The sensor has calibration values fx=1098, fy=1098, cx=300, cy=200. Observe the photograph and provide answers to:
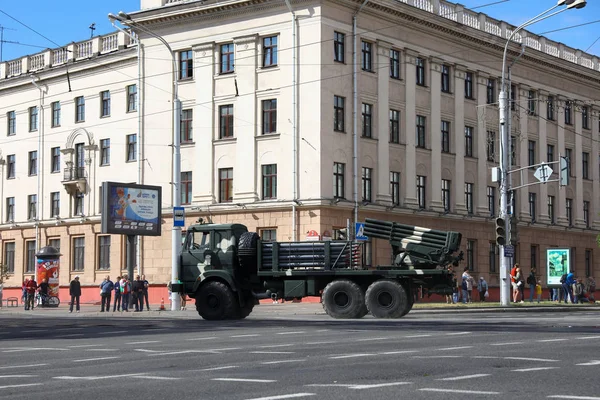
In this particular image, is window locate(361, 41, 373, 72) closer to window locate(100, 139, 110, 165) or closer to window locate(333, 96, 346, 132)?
window locate(333, 96, 346, 132)

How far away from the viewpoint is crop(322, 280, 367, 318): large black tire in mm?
31266

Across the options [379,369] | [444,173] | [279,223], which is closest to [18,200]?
[279,223]

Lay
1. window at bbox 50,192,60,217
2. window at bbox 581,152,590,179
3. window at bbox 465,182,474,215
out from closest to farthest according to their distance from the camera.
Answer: window at bbox 465,182,474,215, window at bbox 50,192,60,217, window at bbox 581,152,590,179

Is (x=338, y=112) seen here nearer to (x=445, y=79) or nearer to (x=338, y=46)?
(x=338, y=46)

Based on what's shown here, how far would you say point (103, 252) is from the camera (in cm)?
5850

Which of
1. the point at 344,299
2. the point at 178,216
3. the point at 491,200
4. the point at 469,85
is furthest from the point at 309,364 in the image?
the point at 491,200

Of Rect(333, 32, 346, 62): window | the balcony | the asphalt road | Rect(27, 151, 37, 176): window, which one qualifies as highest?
Rect(333, 32, 346, 62): window

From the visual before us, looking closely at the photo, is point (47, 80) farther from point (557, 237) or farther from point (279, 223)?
point (557, 237)

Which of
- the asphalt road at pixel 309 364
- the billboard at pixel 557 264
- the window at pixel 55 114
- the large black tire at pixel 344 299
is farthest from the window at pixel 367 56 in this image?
the asphalt road at pixel 309 364

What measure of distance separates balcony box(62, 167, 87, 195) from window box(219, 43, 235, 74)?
1178 cm

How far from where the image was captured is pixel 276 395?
1041 cm

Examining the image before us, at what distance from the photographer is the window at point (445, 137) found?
57.1 m

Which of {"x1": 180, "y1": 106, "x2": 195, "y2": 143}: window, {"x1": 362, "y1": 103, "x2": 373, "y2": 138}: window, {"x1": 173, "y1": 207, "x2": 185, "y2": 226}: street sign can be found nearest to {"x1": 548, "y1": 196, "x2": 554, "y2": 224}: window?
{"x1": 362, "y1": 103, "x2": 373, "y2": 138}: window

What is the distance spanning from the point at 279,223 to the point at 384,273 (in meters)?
18.9
